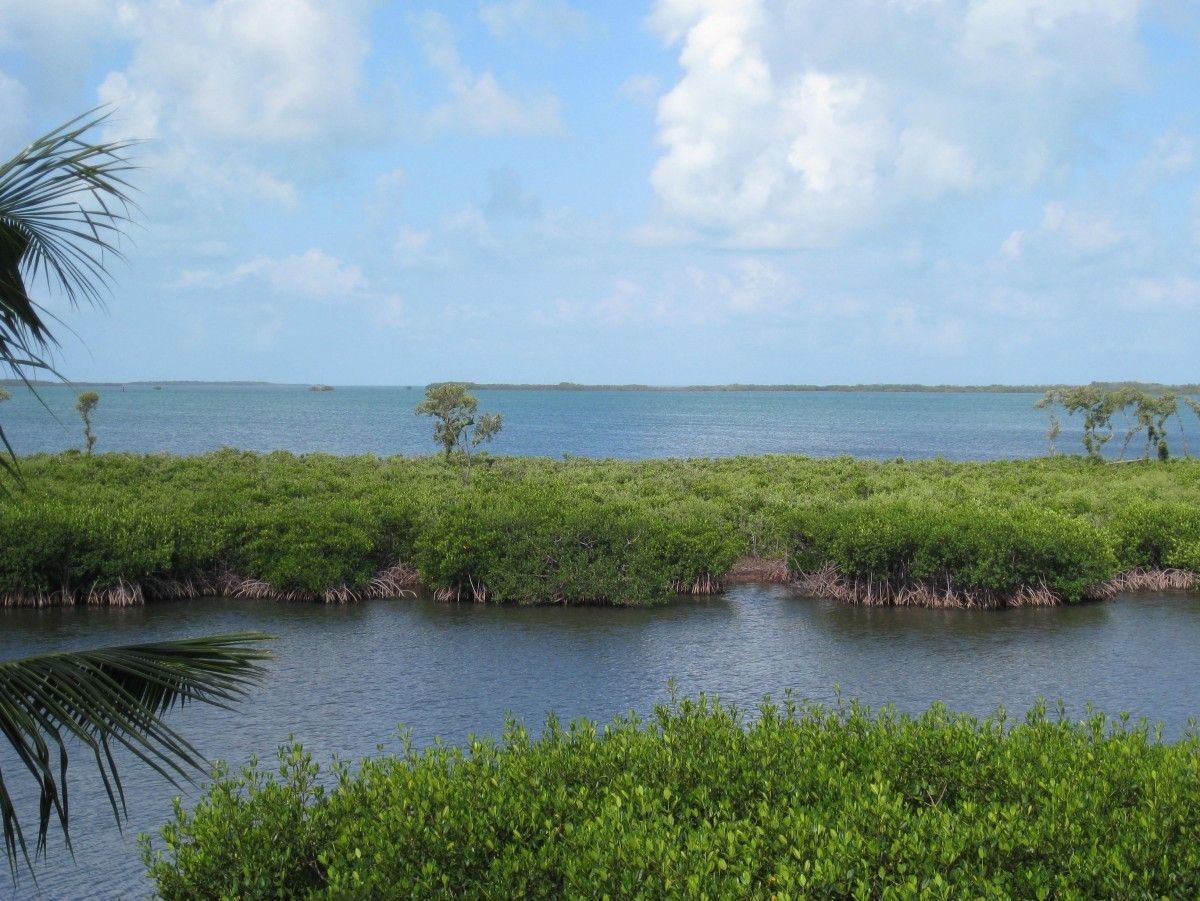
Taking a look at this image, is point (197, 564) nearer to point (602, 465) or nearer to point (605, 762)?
point (605, 762)

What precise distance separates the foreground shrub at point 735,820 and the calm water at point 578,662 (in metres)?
3.09

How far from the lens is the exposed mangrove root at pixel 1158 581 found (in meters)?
25.7

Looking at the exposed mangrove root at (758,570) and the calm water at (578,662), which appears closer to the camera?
the calm water at (578,662)

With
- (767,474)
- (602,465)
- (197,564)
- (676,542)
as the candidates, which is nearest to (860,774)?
(676,542)

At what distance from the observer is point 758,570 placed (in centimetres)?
2817

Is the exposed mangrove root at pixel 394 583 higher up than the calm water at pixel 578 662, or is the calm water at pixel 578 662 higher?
the exposed mangrove root at pixel 394 583

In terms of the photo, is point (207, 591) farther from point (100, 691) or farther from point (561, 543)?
point (100, 691)

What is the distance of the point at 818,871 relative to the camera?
22.3 feet

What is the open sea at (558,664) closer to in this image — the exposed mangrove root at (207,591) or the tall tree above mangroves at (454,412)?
the exposed mangrove root at (207,591)

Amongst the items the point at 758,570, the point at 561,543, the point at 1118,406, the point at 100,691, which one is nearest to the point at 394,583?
the point at 561,543

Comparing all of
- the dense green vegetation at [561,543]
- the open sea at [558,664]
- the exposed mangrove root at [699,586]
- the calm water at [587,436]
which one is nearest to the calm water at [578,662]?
the open sea at [558,664]

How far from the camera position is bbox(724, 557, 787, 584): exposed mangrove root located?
2781 cm

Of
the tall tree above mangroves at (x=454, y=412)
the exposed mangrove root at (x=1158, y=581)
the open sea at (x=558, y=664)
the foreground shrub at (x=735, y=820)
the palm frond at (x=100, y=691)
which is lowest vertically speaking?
the open sea at (x=558, y=664)

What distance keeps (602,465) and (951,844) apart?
3842cm
